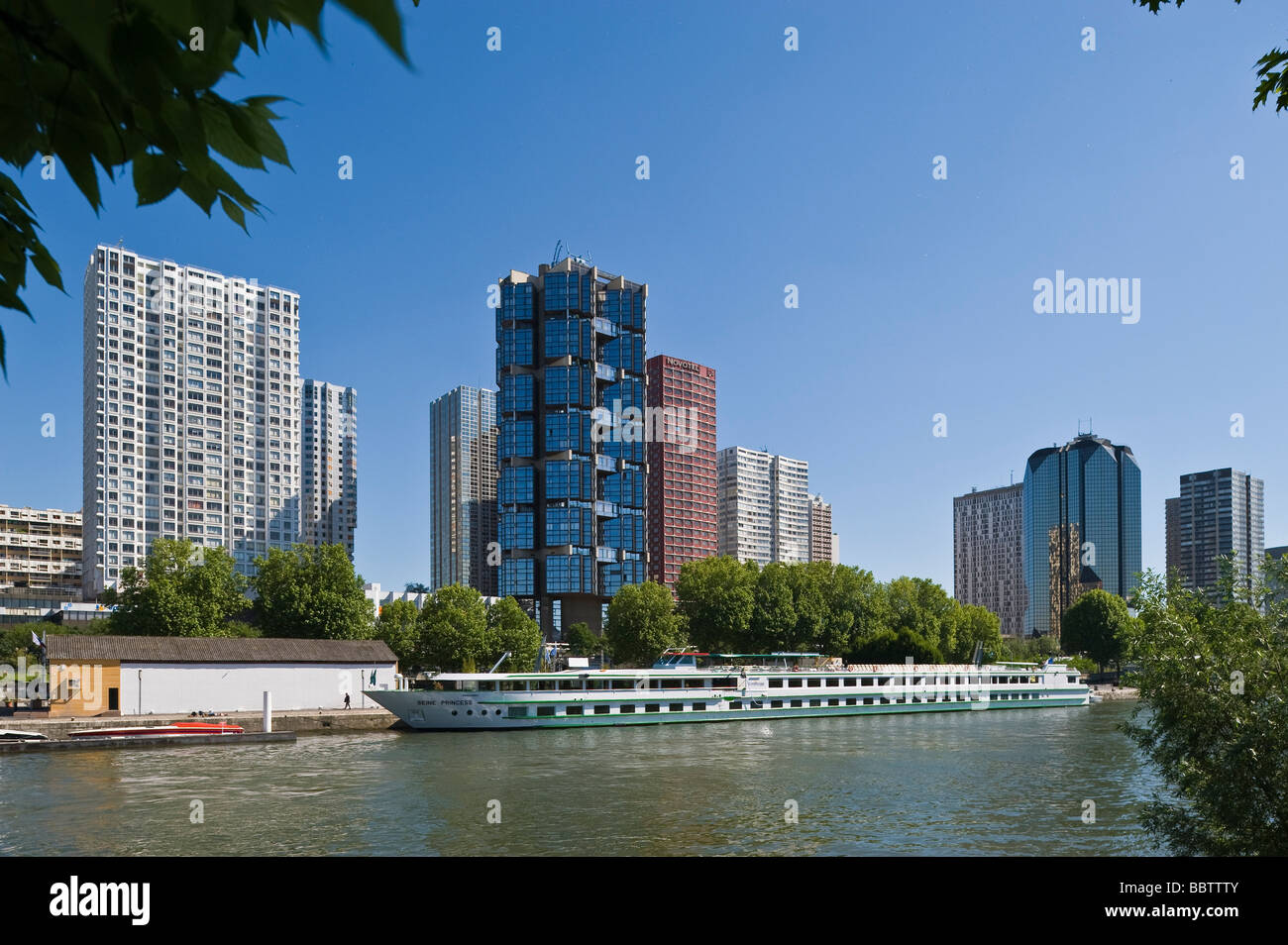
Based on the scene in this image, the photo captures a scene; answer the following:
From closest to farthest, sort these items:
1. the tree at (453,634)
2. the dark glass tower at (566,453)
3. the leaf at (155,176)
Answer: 1. the leaf at (155,176)
2. the tree at (453,634)
3. the dark glass tower at (566,453)

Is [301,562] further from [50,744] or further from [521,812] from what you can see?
[521,812]

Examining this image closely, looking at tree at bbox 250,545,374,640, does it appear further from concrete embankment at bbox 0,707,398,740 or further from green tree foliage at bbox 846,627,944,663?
green tree foliage at bbox 846,627,944,663

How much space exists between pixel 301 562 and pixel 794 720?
3762 cm

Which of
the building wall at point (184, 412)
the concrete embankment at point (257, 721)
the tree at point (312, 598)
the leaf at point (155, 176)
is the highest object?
the building wall at point (184, 412)

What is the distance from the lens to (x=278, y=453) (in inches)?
6102

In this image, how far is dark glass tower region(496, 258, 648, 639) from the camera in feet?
396

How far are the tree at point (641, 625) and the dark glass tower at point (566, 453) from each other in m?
23.5

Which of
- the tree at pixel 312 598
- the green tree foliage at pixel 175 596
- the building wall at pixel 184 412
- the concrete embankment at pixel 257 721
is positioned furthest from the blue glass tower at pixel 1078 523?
the green tree foliage at pixel 175 596

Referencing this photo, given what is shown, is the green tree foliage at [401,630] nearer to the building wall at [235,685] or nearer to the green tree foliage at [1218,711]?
the building wall at [235,685]

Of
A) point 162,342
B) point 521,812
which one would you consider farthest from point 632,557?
point 521,812

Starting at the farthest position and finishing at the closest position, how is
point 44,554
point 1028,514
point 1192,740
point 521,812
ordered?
point 1028,514, point 44,554, point 521,812, point 1192,740

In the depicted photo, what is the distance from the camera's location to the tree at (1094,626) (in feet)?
417

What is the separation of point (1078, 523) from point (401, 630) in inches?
5782

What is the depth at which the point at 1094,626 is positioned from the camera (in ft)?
423
